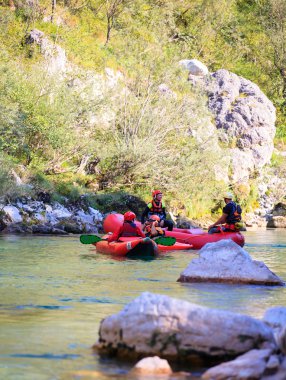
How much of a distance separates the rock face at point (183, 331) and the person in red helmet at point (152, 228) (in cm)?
1154

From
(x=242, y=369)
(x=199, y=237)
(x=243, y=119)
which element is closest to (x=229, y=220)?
(x=199, y=237)

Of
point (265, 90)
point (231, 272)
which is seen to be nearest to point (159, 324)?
point (231, 272)

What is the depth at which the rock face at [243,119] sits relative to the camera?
34875mm

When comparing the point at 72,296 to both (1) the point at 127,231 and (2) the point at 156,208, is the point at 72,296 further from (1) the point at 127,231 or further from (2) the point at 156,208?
(2) the point at 156,208

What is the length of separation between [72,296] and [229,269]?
8.42ft

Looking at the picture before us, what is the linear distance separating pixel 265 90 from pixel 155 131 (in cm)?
1706

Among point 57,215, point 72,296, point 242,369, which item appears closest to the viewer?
point 242,369

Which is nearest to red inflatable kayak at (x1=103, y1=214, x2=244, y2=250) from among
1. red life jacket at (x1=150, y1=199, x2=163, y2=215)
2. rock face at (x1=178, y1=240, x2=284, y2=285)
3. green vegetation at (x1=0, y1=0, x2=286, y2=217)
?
red life jacket at (x1=150, y1=199, x2=163, y2=215)

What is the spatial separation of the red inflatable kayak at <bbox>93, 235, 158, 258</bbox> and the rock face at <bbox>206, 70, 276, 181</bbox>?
18.1 metres

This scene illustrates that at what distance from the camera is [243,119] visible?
35.8m

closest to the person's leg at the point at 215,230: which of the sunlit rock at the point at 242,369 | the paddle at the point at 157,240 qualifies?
the paddle at the point at 157,240

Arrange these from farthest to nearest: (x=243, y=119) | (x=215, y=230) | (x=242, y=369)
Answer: (x=243, y=119) → (x=215, y=230) → (x=242, y=369)

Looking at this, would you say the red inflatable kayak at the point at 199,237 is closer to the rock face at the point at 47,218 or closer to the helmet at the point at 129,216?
the helmet at the point at 129,216

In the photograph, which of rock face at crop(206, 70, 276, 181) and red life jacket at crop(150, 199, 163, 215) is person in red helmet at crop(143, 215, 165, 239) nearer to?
red life jacket at crop(150, 199, 163, 215)
